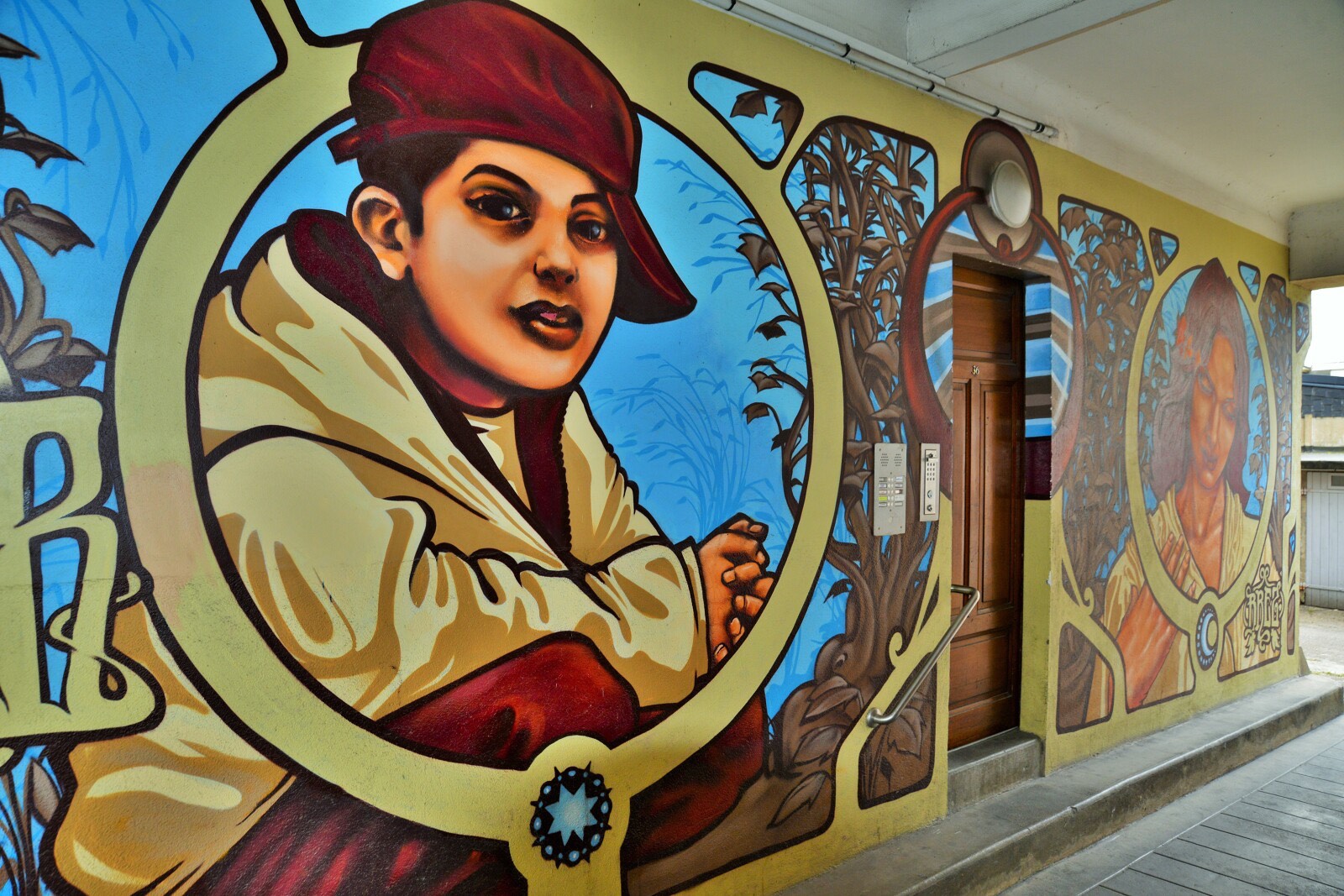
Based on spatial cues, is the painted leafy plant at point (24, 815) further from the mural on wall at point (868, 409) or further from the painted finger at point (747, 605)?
the mural on wall at point (868, 409)

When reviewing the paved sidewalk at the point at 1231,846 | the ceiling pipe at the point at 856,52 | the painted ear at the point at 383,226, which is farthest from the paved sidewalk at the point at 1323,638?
the painted ear at the point at 383,226

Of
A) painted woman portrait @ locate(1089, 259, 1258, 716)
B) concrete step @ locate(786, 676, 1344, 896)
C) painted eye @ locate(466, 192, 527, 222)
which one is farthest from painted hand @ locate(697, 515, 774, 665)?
painted woman portrait @ locate(1089, 259, 1258, 716)

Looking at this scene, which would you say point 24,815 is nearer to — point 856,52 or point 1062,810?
point 856,52

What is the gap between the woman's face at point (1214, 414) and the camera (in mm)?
4605

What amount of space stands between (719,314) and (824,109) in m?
0.79

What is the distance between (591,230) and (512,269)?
243 millimetres

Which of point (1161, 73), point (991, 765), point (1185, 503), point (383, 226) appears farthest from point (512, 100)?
point (1185, 503)

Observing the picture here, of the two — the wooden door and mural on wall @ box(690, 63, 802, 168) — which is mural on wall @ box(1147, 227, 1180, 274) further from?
mural on wall @ box(690, 63, 802, 168)

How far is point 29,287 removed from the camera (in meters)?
1.54

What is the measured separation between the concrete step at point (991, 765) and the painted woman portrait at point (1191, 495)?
1.71 ft

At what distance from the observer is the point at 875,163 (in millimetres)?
2949

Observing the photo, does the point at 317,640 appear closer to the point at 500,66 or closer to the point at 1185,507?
the point at 500,66

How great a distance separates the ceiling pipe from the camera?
2.53 m

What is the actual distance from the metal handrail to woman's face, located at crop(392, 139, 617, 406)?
1.58 metres
